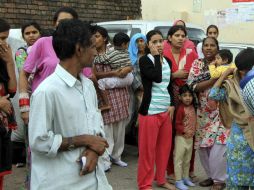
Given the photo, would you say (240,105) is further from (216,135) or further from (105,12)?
(105,12)

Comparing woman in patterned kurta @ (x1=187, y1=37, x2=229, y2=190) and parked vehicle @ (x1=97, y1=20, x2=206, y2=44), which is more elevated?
parked vehicle @ (x1=97, y1=20, x2=206, y2=44)

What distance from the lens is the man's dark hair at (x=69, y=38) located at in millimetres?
2643

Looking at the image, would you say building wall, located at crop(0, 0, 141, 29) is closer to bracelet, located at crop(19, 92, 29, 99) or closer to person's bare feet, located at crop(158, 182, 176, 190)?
person's bare feet, located at crop(158, 182, 176, 190)

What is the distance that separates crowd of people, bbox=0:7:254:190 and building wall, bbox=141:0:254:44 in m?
5.53

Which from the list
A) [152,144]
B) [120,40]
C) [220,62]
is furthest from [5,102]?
[120,40]

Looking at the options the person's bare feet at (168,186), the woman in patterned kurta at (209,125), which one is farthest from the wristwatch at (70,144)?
the person's bare feet at (168,186)

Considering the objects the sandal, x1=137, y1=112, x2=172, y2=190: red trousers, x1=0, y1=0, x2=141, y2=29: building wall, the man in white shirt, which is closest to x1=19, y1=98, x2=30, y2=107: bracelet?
the man in white shirt

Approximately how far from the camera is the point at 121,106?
257 inches

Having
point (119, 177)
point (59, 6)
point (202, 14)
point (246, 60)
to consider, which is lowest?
point (119, 177)

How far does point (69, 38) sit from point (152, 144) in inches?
120

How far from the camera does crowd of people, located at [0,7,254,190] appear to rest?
263 centimetres

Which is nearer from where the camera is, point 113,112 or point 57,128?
point 57,128

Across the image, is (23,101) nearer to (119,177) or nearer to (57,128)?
(57,128)

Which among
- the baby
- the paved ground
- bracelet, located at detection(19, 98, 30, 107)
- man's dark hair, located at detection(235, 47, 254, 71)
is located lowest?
the paved ground
